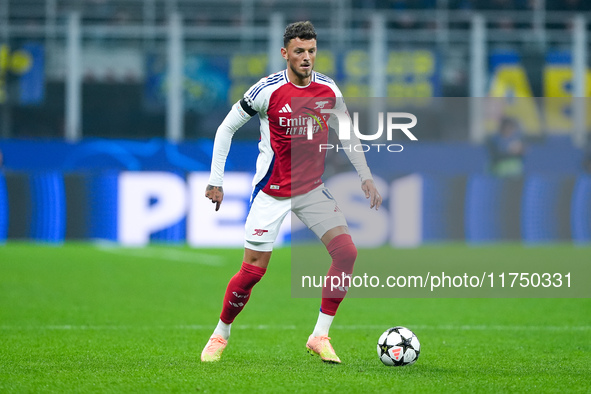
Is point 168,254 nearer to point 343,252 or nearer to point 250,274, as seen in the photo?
point 250,274

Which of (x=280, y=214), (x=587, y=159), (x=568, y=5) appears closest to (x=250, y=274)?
(x=280, y=214)

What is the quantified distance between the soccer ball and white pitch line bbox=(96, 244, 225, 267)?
24.2ft

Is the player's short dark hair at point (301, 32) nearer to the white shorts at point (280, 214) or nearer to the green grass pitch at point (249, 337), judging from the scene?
the white shorts at point (280, 214)

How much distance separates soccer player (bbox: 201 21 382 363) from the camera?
6.14 m

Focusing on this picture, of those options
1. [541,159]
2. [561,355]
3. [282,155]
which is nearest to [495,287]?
[561,355]

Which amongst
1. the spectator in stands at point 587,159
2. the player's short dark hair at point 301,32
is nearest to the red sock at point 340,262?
the player's short dark hair at point 301,32

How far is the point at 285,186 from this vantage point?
6.19 m

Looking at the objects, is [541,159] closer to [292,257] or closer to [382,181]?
[382,181]

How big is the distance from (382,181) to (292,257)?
2100mm

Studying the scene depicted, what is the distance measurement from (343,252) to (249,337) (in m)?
1.70

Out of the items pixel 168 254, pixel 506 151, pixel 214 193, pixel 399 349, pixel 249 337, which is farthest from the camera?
pixel 506 151

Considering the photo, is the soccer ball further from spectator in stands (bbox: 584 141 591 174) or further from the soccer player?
spectator in stands (bbox: 584 141 591 174)

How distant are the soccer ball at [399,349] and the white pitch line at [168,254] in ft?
24.2

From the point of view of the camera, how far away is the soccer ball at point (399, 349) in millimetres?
5969
